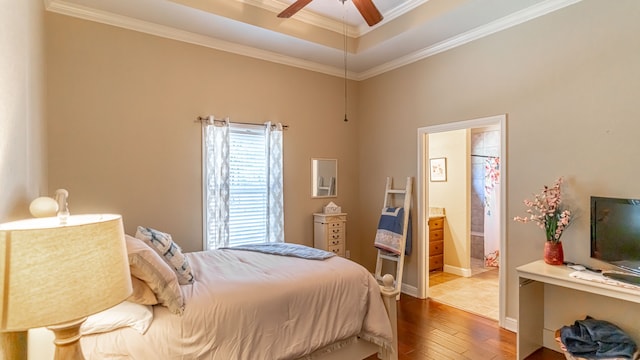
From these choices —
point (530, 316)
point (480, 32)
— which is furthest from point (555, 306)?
point (480, 32)

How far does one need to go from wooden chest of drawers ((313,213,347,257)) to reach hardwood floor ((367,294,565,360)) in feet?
3.56

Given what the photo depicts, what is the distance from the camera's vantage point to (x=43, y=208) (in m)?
1.50

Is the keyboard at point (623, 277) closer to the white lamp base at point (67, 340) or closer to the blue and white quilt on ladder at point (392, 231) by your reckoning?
the blue and white quilt on ladder at point (392, 231)

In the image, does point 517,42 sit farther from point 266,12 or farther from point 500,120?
point 266,12

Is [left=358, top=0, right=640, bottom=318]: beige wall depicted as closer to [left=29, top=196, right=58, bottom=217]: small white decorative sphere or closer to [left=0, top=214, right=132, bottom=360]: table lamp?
[left=0, top=214, right=132, bottom=360]: table lamp

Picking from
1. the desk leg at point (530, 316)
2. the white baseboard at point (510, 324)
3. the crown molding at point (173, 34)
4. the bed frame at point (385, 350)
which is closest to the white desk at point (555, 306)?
the desk leg at point (530, 316)

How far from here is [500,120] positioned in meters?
3.20

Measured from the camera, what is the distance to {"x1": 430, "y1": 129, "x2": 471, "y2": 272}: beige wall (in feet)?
16.2

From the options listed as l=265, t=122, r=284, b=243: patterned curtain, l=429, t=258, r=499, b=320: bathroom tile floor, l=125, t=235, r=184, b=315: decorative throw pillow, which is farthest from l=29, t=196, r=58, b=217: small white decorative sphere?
l=429, t=258, r=499, b=320: bathroom tile floor

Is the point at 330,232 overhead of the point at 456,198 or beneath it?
beneath

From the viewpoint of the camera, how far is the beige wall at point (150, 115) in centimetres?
290

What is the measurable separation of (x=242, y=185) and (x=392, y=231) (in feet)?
6.29

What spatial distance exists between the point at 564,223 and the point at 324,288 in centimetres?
201

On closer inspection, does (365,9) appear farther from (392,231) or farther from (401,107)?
(392,231)
